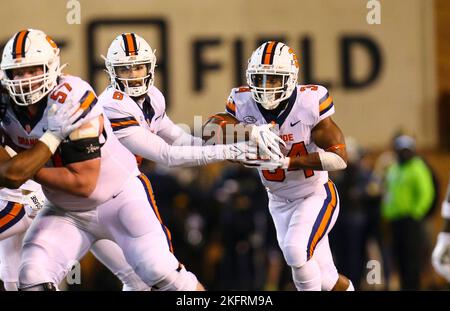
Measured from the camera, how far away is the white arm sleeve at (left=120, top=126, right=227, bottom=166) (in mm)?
5605

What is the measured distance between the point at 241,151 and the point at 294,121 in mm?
545

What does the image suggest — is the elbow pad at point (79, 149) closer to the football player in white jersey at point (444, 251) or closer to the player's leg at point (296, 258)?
the player's leg at point (296, 258)

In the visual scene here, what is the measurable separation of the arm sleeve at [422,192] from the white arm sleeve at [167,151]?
4466mm

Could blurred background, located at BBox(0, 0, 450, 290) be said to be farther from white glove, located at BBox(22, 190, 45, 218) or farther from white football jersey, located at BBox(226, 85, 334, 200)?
white glove, located at BBox(22, 190, 45, 218)

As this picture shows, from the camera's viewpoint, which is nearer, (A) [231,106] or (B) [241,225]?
(A) [231,106]

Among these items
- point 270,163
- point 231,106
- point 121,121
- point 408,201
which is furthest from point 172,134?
point 408,201

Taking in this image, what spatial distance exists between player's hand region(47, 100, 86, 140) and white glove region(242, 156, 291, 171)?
0.98 metres

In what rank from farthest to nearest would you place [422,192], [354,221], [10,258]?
1. [422,192]
2. [354,221]
3. [10,258]

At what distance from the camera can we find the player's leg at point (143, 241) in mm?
5523

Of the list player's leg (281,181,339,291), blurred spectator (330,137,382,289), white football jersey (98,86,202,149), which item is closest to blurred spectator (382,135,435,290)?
blurred spectator (330,137,382,289)

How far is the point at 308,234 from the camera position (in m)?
5.99

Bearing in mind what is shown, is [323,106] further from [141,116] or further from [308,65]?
[308,65]

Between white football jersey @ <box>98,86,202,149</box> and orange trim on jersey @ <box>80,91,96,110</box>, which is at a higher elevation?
orange trim on jersey @ <box>80,91,96,110</box>

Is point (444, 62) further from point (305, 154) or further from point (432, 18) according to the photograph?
point (305, 154)
